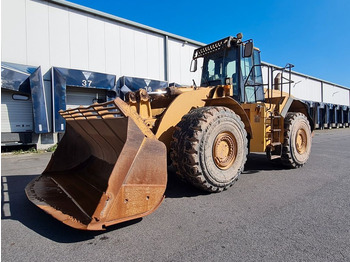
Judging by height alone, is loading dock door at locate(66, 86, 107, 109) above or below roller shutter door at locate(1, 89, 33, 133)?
above

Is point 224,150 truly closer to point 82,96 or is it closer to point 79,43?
point 82,96

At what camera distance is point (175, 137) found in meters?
3.75

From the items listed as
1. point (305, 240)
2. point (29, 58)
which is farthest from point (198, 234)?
point (29, 58)

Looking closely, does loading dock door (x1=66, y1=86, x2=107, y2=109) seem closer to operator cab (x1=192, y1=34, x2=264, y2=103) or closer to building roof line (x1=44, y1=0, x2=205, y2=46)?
building roof line (x1=44, y1=0, x2=205, y2=46)

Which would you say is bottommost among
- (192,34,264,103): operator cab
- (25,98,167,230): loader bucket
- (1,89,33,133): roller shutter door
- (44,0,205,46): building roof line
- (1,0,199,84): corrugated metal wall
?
(25,98,167,230): loader bucket

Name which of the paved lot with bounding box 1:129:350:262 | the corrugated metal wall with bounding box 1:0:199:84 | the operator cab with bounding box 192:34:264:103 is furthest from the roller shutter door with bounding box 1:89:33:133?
the operator cab with bounding box 192:34:264:103

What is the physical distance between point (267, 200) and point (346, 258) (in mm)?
1569

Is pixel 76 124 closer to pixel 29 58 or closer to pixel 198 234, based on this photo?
pixel 198 234

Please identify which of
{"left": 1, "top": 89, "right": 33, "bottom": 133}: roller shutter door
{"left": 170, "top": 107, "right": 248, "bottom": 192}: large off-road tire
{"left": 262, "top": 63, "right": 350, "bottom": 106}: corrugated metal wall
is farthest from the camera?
{"left": 262, "top": 63, "right": 350, "bottom": 106}: corrugated metal wall

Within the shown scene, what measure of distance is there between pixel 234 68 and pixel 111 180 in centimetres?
399

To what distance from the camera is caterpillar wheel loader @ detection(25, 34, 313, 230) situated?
2.74m

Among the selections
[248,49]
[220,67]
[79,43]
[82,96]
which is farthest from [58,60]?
[248,49]

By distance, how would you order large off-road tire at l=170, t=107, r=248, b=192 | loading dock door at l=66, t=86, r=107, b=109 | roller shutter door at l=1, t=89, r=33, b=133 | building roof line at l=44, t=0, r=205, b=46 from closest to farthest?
1. large off-road tire at l=170, t=107, r=248, b=192
2. roller shutter door at l=1, t=89, r=33, b=133
3. building roof line at l=44, t=0, r=205, b=46
4. loading dock door at l=66, t=86, r=107, b=109

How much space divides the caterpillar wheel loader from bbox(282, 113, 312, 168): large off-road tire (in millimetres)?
24
